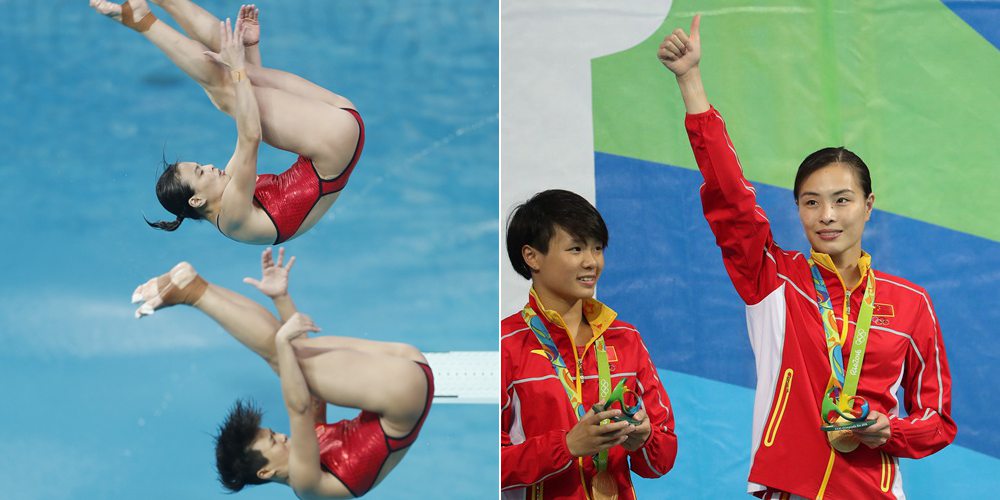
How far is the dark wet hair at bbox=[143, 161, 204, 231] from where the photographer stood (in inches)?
91.6

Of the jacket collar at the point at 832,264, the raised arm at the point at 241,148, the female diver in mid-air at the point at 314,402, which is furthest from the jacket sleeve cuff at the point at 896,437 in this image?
the raised arm at the point at 241,148

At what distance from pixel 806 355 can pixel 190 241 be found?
4.36 ft

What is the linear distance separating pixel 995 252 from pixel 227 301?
2.05m

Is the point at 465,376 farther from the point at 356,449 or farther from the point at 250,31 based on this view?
the point at 250,31

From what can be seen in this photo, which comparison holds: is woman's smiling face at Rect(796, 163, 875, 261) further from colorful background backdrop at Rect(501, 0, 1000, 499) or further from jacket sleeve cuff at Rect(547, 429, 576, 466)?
jacket sleeve cuff at Rect(547, 429, 576, 466)

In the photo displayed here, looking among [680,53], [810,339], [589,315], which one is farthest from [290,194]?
[810,339]

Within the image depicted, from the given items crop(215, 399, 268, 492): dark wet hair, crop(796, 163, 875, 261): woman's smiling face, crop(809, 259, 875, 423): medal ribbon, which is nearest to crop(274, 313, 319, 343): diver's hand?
crop(215, 399, 268, 492): dark wet hair

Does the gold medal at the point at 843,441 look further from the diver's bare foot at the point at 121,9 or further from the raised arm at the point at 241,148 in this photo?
the diver's bare foot at the point at 121,9

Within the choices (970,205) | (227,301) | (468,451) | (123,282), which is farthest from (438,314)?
(970,205)

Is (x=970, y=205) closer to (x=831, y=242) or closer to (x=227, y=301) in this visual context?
(x=831, y=242)

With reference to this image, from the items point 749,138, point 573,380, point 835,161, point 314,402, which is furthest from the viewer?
point 749,138

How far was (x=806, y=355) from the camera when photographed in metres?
2.55

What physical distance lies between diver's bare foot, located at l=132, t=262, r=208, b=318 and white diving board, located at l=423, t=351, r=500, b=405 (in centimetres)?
47

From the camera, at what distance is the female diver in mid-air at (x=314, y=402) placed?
88.0 inches
